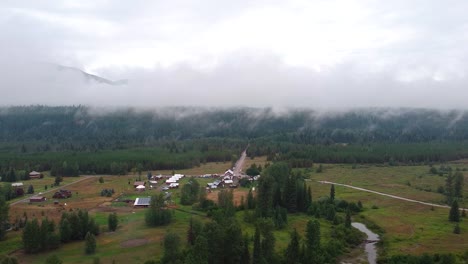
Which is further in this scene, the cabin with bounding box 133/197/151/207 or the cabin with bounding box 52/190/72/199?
the cabin with bounding box 52/190/72/199

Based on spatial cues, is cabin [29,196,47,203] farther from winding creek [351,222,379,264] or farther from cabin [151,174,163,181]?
winding creek [351,222,379,264]

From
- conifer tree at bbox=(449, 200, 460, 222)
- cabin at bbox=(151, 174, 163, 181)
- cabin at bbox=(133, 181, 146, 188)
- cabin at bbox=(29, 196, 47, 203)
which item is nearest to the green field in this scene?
conifer tree at bbox=(449, 200, 460, 222)

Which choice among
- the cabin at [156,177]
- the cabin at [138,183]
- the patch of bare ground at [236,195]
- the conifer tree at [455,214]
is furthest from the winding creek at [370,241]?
the cabin at [156,177]

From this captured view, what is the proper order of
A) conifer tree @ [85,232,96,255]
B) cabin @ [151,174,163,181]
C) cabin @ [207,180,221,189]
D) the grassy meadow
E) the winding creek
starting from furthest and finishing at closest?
cabin @ [151,174,163,181] < cabin @ [207,180,221,189] < the winding creek < the grassy meadow < conifer tree @ [85,232,96,255]

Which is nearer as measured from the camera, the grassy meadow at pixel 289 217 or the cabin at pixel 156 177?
the grassy meadow at pixel 289 217

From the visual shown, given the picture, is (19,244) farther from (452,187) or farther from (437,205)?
(452,187)

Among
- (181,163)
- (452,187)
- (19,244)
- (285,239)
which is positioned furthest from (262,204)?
(181,163)

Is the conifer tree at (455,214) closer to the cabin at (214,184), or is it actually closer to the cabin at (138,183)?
the cabin at (214,184)

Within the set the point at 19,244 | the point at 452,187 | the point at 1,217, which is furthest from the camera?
the point at 452,187
